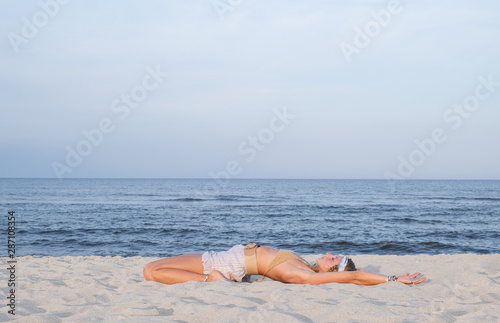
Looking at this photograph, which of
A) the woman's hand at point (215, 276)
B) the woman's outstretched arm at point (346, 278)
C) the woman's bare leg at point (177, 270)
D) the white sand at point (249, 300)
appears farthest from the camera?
the woman's bare leg at point (177, 270)

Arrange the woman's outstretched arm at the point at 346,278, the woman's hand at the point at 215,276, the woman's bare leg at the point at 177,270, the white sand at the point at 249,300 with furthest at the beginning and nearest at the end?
the woman's bare leg at the point at 177,270 < the woman's hand at the point at 215,276 < the woman's outstretched arm at the point at 346,278 < the white sand at the point at 249,300

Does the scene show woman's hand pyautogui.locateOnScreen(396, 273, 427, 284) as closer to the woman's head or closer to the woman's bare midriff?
the woman's head

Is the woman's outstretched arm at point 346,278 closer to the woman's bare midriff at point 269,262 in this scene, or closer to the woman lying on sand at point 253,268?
the woman lying on sand at point 253,268

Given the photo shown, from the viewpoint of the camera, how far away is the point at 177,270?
536cm

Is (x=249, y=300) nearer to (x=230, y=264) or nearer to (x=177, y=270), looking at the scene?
(x=230, y=264)

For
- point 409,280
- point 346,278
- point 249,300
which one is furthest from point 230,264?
point 409,280

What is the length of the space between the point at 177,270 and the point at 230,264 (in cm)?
73

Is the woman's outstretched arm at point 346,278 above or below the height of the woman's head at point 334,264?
below

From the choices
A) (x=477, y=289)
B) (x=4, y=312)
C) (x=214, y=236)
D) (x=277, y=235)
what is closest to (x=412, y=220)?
(x=277, y=235)

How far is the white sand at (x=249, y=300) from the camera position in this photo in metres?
3.61

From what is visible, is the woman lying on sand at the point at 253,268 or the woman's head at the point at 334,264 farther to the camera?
the woman's head at the point at 334,264

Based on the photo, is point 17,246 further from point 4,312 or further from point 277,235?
point 4,312

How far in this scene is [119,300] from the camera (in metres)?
4.39

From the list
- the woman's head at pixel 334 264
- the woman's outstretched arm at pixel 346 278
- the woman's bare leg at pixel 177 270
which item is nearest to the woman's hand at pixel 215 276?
the woman's bare leg at pixel 177 270
